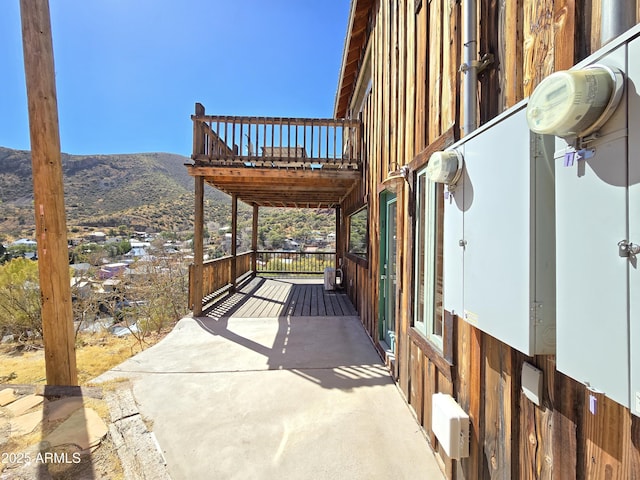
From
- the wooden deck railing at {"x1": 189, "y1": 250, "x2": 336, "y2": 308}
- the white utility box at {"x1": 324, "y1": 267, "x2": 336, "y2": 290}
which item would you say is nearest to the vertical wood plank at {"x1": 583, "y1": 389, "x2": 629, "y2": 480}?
the white utility box at {"x1": 324, "y1": 267, "x2": 336, "y2": 290}

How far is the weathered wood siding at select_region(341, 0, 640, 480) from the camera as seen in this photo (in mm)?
1001

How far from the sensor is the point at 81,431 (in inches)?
88.1

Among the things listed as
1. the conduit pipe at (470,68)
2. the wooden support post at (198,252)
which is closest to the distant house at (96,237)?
the wooden support post at (198,252)

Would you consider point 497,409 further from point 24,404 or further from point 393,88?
point 24,404

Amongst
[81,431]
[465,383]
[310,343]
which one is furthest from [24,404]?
[465,383]

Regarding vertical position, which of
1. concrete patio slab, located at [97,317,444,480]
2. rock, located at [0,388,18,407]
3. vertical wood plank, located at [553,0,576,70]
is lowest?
concrete patio slab, located at [97,317,444,480]

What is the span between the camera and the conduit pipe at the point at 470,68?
1612 mm

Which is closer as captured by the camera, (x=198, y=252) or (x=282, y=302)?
(x=198, y=252)

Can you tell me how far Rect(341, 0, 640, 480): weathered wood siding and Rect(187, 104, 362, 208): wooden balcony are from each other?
2.61 m

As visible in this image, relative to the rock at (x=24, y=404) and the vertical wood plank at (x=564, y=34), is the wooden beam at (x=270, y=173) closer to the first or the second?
the rock at (x=24, y=404)

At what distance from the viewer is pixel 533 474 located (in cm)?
123

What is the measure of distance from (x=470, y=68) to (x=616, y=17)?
0.80 meters

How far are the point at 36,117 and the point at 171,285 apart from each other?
6.05 metres

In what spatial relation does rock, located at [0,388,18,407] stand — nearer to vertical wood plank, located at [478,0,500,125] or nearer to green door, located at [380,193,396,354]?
green door, located at [380,193,396,354]
